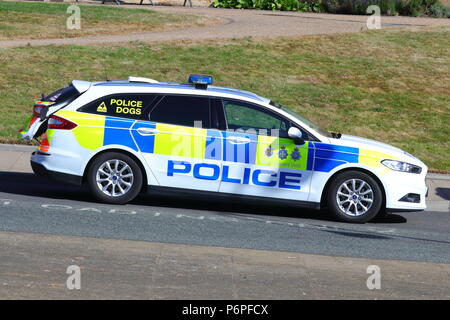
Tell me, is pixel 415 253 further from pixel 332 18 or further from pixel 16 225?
pixel 332 18

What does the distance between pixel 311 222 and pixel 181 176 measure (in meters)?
1.83

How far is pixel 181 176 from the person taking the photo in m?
11.3

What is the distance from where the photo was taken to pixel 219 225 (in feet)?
35.8

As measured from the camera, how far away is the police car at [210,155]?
11.3 metres

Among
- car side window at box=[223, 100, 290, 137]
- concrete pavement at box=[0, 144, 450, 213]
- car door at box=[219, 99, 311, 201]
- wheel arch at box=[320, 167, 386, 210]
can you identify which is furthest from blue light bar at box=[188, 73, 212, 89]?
concrete pavement at box=[0, 144, 450, 213]

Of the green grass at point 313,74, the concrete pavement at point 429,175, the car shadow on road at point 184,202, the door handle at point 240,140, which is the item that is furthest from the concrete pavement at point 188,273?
the green grass at point 313,74

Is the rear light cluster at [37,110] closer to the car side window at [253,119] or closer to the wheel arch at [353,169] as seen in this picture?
the car side window at [253,119]

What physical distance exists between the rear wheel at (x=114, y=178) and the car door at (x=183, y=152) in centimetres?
26

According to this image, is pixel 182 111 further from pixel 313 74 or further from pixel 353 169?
pixel 313 74

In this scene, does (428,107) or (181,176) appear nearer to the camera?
(181,176)

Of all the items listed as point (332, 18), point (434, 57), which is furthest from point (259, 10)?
point (434, 57)
